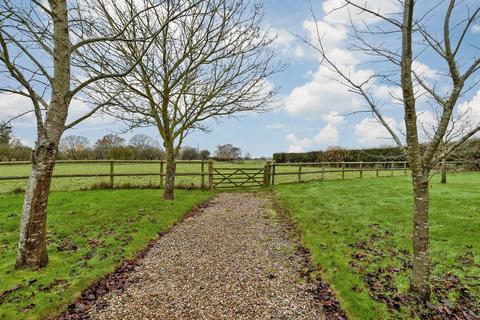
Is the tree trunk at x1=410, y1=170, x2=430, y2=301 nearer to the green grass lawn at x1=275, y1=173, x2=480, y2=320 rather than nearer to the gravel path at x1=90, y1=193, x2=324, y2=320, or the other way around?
the green grass lawn at x1=275, y1=173, x2=480, y2=320

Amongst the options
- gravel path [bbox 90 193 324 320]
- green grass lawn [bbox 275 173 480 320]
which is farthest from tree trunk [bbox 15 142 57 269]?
green grass lawn [bbox 275 173 480 320]

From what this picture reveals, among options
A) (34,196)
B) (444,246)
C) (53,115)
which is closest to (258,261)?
(444,246)

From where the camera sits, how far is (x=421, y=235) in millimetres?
3637

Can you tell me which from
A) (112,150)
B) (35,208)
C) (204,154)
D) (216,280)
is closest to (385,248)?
(216,280)

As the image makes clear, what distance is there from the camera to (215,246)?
20.8 ft

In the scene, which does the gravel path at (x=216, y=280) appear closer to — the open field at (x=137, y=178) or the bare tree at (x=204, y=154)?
the open field at (x=137, y=178)

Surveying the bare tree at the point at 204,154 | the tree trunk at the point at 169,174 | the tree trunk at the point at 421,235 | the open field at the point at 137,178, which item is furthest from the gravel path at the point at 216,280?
the bare tree at the point at 204,154

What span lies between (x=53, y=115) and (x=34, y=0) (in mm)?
1714

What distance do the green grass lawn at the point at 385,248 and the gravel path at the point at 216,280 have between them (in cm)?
65

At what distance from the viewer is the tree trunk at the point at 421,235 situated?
3.57 metres

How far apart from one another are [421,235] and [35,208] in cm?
586

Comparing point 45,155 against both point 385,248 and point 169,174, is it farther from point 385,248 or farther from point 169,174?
point 385,248

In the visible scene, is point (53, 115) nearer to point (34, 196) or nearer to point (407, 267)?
point (34, 196)

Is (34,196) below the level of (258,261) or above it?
above
